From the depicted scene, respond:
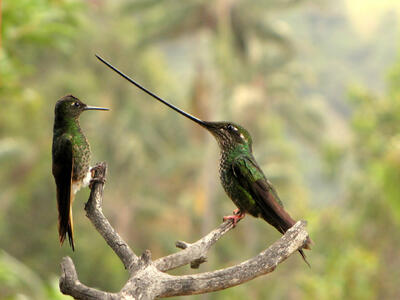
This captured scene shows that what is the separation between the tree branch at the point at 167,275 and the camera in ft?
5.12

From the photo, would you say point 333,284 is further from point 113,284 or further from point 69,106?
point 69,106

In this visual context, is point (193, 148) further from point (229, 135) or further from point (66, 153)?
point (66, 153)

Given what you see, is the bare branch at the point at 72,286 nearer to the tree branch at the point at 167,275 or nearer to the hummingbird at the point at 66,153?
the tree branch at the point at 167,275

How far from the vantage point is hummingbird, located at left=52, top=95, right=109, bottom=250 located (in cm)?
170

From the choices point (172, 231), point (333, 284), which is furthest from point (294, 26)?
point (333, 284)

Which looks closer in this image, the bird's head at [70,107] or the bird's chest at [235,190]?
the bird's head at [70,107]

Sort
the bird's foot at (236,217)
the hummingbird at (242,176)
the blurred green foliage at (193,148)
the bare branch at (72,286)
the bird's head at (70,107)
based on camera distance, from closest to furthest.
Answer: the bare branch at (72,286) → the bird's head at (70,107) → the hummingbird at (242,176) → the bird's foot at (236,217) → the blurred green foliage at (193,148)

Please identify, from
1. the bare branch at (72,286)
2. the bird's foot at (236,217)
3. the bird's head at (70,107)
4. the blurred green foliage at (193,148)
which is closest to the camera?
the bare branch at (72,286)

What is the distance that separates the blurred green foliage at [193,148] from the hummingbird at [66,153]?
18.4 meters

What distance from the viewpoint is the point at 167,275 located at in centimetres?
162

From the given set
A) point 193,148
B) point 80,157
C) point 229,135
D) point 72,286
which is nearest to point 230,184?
point 229,135

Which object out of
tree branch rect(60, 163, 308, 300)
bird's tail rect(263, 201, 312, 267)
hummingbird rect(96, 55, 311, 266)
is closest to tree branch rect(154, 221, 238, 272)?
tree branch rect(60, 163, 308, 300)

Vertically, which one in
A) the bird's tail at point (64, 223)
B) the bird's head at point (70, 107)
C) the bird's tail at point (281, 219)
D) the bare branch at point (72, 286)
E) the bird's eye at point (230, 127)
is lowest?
the bare branch at point (72, 286)

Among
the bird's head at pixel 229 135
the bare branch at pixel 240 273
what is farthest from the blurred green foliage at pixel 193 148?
the bare branch at pixel 240 273
